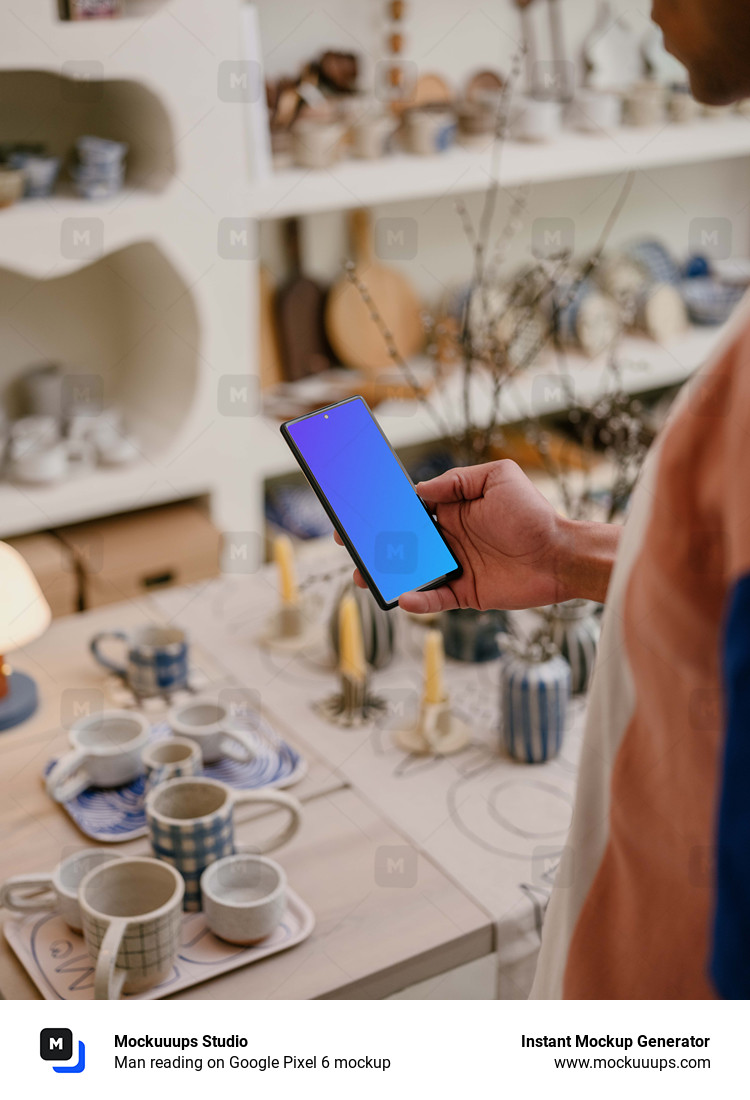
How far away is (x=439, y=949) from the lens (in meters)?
0.88

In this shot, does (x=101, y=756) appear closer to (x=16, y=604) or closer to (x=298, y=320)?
(x=16, y=604)

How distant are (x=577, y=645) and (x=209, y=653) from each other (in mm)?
419

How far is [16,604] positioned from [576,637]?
59 cm

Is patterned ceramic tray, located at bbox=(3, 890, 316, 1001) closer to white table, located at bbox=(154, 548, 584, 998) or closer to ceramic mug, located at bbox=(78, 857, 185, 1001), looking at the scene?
ceramic mug, located at bbox=(78, 857, 185, 1001)

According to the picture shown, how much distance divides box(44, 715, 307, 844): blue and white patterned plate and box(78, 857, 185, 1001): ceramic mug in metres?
0.11

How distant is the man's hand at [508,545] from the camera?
2.94 feet

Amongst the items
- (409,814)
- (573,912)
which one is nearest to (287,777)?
(409,814)

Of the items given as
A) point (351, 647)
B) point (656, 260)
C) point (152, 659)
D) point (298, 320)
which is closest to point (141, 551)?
point (298, 320)

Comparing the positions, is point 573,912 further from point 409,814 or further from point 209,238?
point 209,238

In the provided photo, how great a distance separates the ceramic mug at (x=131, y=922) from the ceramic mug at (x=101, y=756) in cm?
18

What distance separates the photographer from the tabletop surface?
2.78ft

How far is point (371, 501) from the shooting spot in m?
0.94

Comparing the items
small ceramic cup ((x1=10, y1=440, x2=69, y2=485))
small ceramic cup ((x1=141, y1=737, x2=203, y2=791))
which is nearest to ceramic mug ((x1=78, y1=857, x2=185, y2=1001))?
small ceramic cup ((x1=141, y1=737, x2=203, y2=791))

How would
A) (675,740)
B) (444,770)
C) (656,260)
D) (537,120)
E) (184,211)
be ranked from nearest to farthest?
(675,740) < (444,770) < (184,211) < (537,120) < (656,260)
